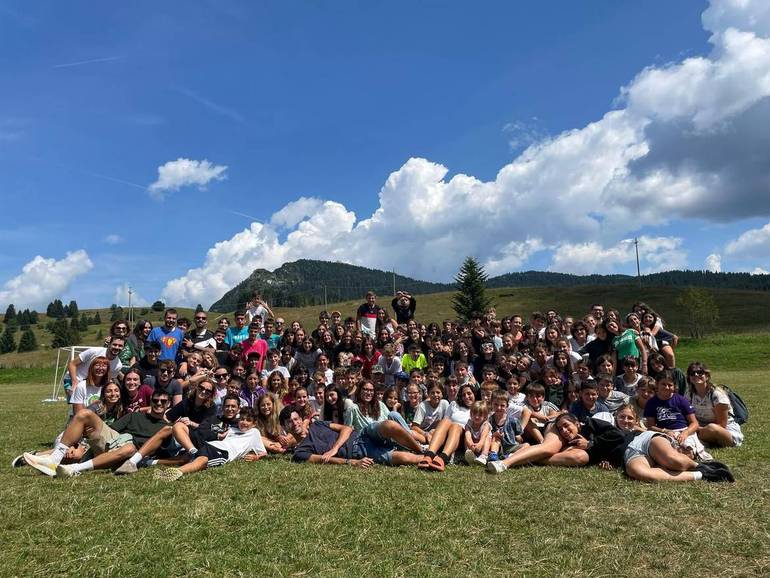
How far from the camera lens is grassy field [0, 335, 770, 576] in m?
3.87

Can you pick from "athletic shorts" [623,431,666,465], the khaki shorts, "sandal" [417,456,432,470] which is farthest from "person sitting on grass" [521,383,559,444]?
the khaki shorts

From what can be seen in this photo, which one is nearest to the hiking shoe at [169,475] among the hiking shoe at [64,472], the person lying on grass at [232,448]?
the person lying on grass at [232,448]

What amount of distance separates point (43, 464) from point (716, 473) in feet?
27.4

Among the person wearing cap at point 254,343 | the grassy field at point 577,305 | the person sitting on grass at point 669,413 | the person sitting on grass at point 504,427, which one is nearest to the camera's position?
the person sitting on grass at point 669,413

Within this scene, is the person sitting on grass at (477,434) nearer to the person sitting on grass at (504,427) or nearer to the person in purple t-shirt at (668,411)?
the person sitting on grass at (504,427)

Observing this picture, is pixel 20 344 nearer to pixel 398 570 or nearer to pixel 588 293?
pixel 588 293

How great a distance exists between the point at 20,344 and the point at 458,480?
117650 millimetres

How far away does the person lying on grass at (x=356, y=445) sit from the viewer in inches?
297

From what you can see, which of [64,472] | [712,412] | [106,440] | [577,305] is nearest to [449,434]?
[712,412]

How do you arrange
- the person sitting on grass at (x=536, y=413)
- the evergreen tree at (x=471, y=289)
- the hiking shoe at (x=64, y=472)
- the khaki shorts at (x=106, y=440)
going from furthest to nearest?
the evergreen tree at (x=471, y=289) → the person sitting on grass at (x=536, y=413) → the khaki shorts at (x=106, y=440) → the hiking shoe at (x=64, y=472)

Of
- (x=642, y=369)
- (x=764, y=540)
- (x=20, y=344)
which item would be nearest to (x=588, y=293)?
(x=642, y=369)

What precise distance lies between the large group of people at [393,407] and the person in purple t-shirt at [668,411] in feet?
0.06

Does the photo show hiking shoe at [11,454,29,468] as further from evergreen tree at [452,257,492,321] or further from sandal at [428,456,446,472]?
evergreen tree at [452,257,492,321]

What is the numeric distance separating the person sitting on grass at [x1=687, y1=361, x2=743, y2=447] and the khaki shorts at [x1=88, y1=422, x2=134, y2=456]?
8629 millimetres
